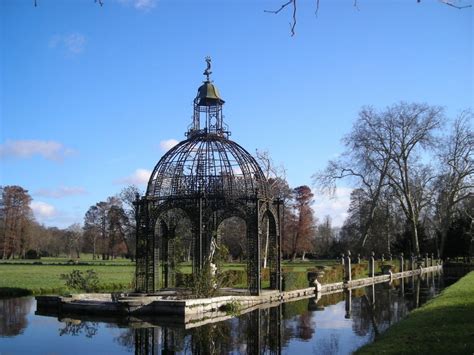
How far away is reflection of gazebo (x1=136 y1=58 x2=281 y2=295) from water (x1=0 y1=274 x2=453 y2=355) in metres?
3.71

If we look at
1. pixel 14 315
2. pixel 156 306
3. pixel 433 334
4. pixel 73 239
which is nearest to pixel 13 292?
pixel 14 315

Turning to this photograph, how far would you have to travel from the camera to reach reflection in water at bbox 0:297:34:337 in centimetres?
1472

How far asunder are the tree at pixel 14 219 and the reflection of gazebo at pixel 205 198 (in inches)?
2187

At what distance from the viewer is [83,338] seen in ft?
45.1

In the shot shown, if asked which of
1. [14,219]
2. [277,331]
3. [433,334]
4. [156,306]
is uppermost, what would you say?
[14,219]

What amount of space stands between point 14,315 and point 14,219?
2350 inches

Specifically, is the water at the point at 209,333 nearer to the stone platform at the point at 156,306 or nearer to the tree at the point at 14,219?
the stone platform at the point at 156,306

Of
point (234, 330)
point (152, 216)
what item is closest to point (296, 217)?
point (152, 216)

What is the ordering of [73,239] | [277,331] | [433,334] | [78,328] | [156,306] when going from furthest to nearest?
[73,239] < [156,306] < [78,328] < [277,331] < [433,334]

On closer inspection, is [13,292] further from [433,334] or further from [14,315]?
[433,334]

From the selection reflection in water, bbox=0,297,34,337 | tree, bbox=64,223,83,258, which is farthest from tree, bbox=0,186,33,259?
reflection in water, bbox=0,297,34,337

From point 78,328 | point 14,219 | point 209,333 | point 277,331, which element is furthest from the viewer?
point 14,219

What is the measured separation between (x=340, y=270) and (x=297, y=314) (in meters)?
16.3

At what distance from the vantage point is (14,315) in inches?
699
